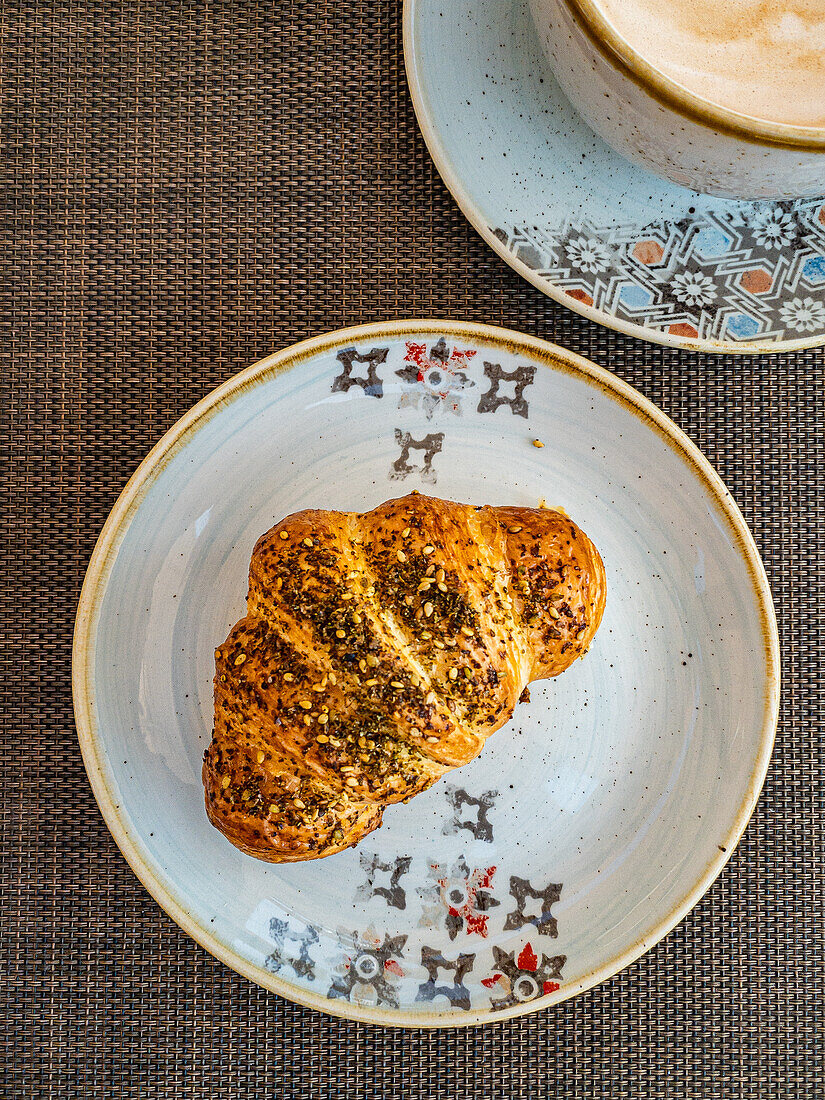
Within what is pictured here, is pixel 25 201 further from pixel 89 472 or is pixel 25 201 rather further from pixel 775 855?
pixel 775 855

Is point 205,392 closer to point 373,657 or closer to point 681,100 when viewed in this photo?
point 373,657

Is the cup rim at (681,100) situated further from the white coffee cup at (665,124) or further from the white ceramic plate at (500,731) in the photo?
the white ceramic plate at (500,731)

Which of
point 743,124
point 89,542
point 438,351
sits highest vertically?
point 743,124

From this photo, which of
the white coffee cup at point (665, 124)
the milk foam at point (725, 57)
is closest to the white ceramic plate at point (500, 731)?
the white coffee cup at point (665, 124)

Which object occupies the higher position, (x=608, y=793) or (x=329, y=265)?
(x=329, y=265)

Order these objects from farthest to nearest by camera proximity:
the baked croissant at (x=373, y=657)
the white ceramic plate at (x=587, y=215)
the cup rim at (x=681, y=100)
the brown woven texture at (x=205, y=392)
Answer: the brown woven texture at (x=205, y=392) < the white ceramic plate at (x=587, y=215) < the baked croissant at (x=373, y=657) < the cup rim at (x=681, y=100)

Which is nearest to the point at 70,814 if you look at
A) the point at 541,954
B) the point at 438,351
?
the point at 541,954
